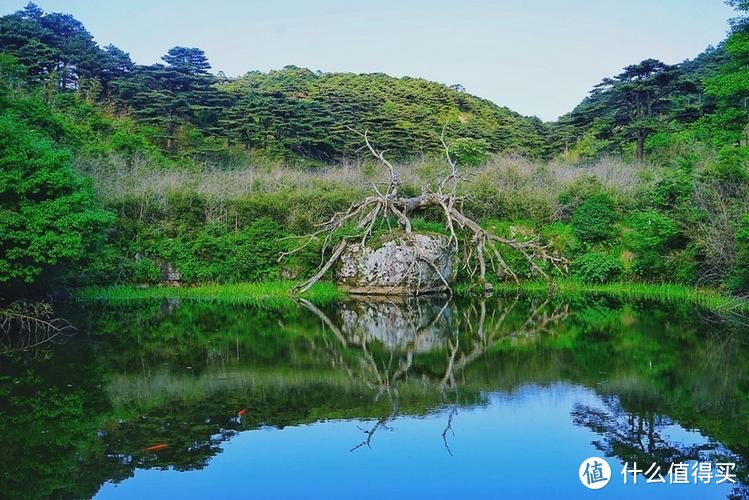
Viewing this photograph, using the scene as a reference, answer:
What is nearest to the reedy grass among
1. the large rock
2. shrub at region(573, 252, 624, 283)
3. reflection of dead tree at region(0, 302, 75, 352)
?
shrub at region(573, 252, 624, 283)

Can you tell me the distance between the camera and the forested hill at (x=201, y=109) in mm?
37406

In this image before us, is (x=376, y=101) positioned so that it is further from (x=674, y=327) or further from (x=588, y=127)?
(x=674, y=327)

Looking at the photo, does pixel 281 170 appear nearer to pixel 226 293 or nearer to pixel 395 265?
pixel 226 293

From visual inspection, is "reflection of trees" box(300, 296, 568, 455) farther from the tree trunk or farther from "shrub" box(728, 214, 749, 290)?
the tree trunk

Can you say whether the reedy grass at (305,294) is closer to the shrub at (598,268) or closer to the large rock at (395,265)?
the shrub at (598,268)

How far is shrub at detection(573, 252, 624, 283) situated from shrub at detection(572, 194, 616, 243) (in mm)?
1009

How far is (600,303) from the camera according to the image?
57.9ft

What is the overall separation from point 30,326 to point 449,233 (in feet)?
39.8

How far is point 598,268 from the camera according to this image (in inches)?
789

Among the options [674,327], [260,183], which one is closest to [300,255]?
[260,183]

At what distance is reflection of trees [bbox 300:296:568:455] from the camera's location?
9.55 m

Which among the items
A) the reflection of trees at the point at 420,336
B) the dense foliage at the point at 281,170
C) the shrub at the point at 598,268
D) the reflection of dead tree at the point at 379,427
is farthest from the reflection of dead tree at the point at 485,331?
the dense foliage at the point at 281,170

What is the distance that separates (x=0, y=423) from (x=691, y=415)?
7886 millimetres

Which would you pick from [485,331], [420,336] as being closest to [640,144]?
[485,331]
